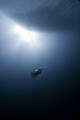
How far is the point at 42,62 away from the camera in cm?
2217

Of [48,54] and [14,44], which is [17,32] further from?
[48,54]

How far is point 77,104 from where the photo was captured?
34531 mm

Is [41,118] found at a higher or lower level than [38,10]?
lower

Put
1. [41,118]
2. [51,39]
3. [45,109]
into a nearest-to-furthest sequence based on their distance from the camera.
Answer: [51,39], [41,118], [45,109]

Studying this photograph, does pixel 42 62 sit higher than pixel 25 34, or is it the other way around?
pixel 42 62

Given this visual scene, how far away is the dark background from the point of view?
12.1 metres

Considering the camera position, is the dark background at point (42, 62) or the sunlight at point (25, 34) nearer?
the dark background at point (42, 62)

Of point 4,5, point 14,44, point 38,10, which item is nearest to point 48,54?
point 14,44

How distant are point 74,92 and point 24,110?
15319mm

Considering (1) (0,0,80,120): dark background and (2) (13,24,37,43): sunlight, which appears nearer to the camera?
(1) (0,0,80,120): dark background

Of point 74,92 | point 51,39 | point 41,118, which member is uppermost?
point 74,92

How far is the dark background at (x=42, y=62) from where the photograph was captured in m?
12.1

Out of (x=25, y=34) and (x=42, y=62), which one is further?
(x=42, y=62)

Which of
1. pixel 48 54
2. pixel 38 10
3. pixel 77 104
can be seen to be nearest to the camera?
pixel 38 10
